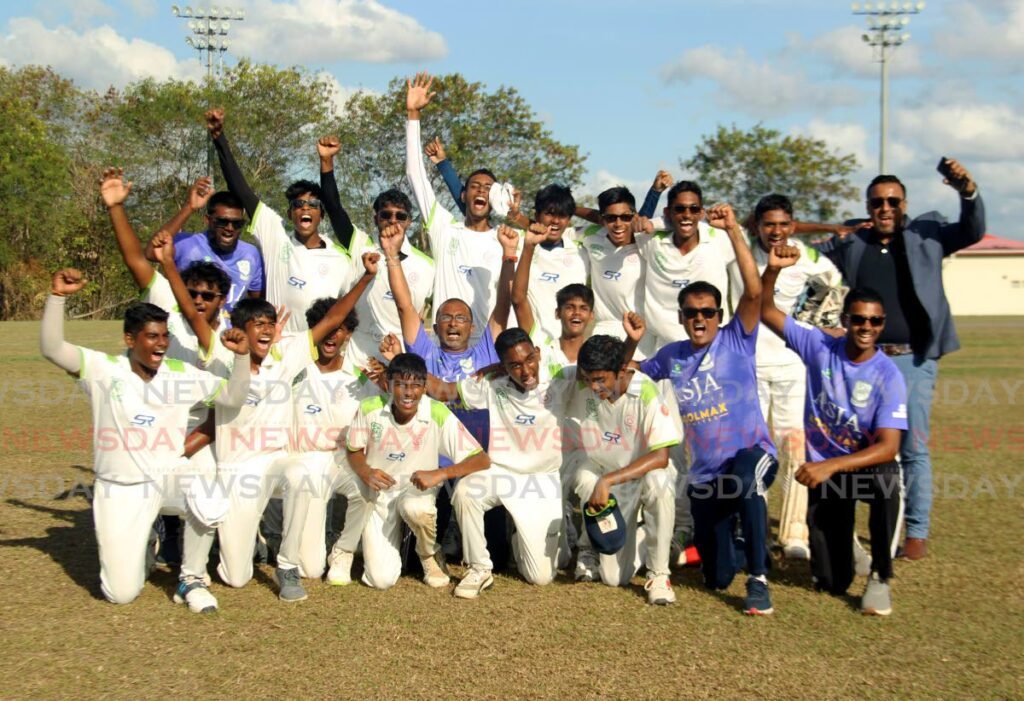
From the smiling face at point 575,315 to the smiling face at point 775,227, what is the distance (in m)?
1.36

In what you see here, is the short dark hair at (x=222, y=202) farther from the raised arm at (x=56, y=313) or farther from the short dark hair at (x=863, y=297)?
the short dark hair at (x=863, y=297)

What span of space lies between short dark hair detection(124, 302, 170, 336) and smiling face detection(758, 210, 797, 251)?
403 centimetres

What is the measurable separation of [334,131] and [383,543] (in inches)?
1370

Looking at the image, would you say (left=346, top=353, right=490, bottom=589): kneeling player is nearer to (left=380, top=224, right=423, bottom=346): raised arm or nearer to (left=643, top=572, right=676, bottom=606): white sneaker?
(left=380, top=224, right=423, bottom=346): raised arm

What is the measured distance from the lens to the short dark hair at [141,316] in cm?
620

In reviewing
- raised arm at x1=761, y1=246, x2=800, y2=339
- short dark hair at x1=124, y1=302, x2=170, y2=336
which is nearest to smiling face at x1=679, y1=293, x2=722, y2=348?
raised arm at x1=761, y1=246, x2=800, y2=339

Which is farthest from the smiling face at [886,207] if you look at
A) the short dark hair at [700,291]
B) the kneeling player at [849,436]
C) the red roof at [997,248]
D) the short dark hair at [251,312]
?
the red roof at [997,248]

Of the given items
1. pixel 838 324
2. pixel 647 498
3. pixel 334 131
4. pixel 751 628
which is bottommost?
pixel 751 628

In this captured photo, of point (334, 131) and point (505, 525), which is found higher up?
point (334, 131)

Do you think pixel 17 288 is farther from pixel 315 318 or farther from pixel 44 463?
pixel 315 318

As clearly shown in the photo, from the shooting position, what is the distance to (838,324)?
763cm

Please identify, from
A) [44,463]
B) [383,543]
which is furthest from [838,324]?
[44,463]

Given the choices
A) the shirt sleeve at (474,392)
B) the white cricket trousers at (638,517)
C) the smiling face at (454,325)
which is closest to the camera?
the white cricket trousers at (638,517)

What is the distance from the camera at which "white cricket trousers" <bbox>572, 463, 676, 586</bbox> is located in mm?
6352
